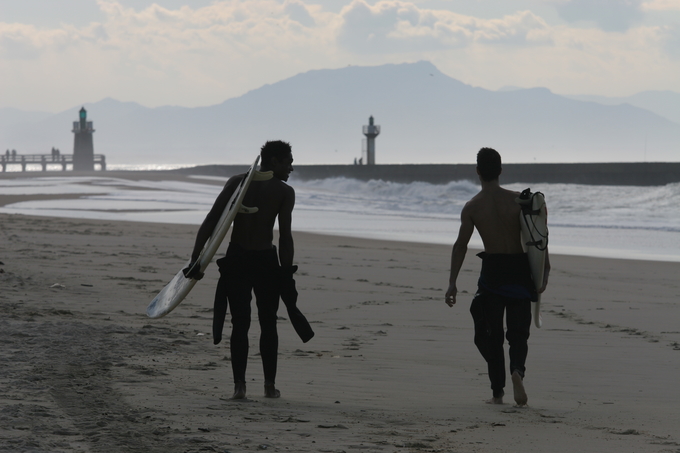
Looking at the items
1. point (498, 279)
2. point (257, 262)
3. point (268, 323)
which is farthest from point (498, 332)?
point (257, 262)

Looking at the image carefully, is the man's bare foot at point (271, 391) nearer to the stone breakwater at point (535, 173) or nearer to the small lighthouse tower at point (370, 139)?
the stone breakwater at point (535, 173)

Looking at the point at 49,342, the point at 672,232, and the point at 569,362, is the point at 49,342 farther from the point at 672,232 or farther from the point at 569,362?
the point at 672,232

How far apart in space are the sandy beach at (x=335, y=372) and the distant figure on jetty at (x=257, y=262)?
0.31m

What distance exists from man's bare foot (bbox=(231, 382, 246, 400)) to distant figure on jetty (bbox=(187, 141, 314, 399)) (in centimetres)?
10

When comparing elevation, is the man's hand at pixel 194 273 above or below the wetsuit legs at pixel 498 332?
above

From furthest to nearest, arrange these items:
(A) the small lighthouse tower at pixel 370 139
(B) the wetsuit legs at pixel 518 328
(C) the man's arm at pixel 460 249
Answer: (A) the small lighthouse tower at pixel 370 139, (C) the man's arm at pixel 460 249, (B) the wetsuit legs at pixel 518 328

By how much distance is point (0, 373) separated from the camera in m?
4.68

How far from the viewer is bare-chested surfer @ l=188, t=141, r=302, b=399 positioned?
15.4 ft

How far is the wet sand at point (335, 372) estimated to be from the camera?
3.79 meters

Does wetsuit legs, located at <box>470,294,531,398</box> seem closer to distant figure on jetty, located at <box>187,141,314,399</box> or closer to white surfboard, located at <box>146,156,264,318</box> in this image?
distant figure on jetty, located at <box>187,141,314,399</box>

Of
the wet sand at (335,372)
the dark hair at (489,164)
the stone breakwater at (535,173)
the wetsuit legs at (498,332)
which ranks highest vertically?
the stone breakwater at (535,173)

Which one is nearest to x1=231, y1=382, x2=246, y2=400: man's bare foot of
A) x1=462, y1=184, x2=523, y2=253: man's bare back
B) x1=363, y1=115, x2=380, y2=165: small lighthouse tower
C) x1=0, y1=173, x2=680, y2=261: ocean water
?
x1=462, y1=184, x2=523, y2=253: man's bare back

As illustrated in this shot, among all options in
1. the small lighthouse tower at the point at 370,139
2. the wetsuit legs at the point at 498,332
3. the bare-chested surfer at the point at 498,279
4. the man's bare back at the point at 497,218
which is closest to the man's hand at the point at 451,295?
the bare-chested surfer at the point at 498,279

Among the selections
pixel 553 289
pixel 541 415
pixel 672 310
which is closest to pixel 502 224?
pixel 541 415
